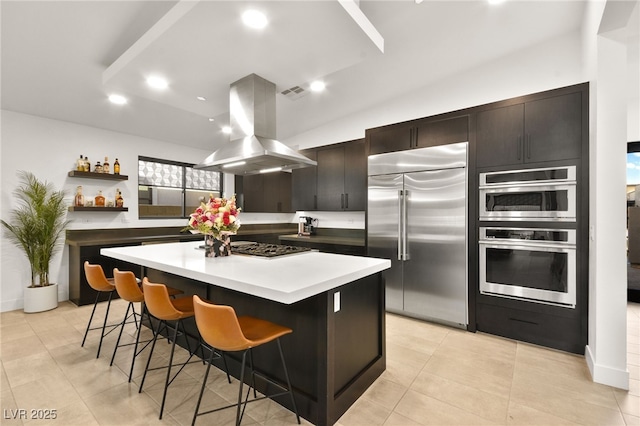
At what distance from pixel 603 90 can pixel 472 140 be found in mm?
1117

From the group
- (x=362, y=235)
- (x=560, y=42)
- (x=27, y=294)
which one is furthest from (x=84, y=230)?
(x=560, y=42)

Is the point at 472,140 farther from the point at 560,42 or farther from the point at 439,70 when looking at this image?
the point at 560,42

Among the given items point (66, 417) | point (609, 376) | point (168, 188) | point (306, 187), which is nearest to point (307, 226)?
point (306, 187)

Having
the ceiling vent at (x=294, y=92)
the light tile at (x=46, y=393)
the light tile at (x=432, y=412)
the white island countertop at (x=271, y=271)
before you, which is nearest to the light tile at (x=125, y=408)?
the light tile at (x=46, y=393)

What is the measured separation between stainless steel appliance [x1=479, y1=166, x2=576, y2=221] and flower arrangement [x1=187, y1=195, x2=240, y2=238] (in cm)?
259

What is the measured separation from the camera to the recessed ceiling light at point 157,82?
2.85 metres

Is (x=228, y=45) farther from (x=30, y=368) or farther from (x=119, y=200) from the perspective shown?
(x=119, y=200)

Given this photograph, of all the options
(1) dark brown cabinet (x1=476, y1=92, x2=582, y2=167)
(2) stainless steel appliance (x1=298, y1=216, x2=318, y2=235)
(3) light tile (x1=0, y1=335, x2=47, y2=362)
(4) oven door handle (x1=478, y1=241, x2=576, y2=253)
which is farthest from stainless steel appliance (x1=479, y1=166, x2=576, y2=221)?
(3) light tile (x1=0, y1=335, x2=47, y2=362)

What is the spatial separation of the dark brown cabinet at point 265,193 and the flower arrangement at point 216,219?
3.44 meters

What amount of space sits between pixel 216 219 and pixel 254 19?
1.53 meters

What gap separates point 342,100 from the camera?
425cm

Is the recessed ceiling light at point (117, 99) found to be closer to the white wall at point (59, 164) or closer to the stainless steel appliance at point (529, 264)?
the white wall at point (59, 164)

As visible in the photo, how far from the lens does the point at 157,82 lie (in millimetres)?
2936

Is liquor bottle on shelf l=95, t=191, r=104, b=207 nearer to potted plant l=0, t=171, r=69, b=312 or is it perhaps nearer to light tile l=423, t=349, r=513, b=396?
potted plant l=0, t=171, r=69, b=312
